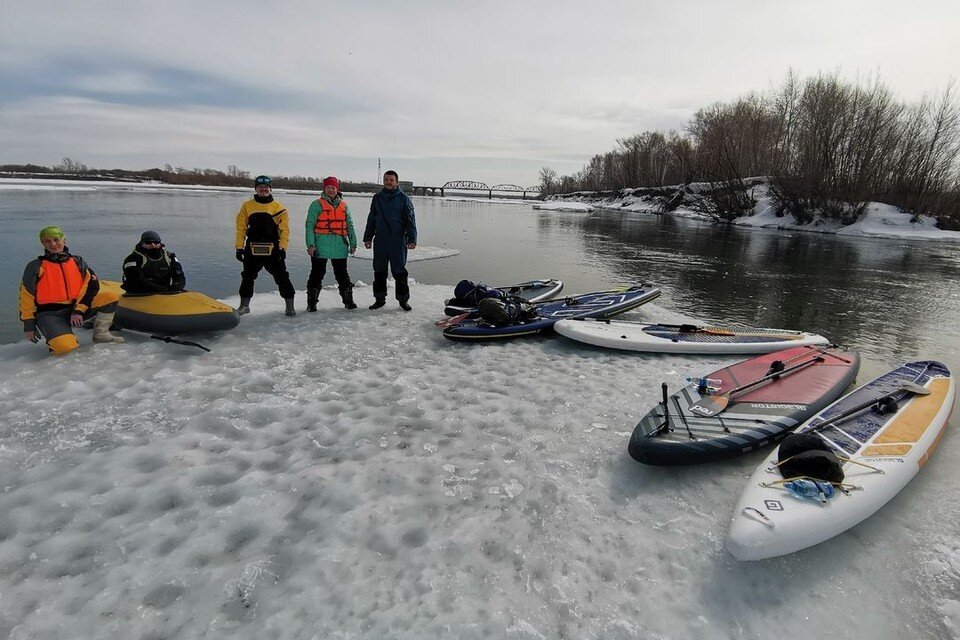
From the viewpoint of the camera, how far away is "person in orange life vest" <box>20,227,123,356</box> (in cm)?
418

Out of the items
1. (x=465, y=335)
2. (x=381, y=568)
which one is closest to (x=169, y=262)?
(x=465, y=335)

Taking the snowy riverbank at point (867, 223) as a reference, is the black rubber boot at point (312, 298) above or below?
below

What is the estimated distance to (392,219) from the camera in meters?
6.51

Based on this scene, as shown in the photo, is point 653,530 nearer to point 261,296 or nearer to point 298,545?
point 298,545

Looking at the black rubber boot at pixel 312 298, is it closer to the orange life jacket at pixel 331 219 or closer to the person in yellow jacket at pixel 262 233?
the person in yellow jacket at pixel 262 233

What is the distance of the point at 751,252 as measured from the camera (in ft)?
60.9

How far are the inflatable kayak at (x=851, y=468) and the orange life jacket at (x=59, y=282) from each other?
219 inches

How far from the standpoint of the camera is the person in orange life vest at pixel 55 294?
4.18 metres

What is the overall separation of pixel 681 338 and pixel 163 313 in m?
5.81

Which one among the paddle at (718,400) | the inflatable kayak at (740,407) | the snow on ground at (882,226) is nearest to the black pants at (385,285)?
the inflatable kayak at (740,407)

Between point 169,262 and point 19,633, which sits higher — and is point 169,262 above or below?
above

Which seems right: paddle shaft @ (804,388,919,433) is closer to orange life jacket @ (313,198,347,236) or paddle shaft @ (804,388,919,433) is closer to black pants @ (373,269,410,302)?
black pants @ (373,269,410,302)

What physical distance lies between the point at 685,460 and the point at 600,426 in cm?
73

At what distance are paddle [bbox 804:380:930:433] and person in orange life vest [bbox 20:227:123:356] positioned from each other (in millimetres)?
6235
